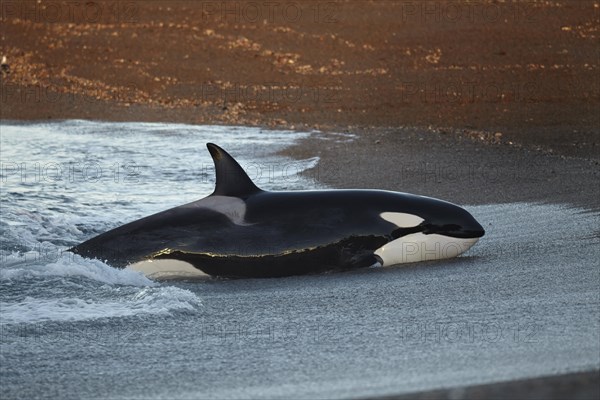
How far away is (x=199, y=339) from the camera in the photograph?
5.87 meters

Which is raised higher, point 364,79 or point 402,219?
point 364,79

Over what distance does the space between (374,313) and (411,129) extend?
10.3 metres

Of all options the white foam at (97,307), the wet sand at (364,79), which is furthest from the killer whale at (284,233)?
the wet sand at (364,79)

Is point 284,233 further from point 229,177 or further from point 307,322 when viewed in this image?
point 307,322

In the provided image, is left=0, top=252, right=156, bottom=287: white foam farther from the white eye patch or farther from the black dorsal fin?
the white eye patch

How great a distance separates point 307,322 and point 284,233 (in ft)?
5.57

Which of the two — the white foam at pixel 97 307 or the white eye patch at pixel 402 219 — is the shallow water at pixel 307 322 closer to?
the white foam at pixel 97 307

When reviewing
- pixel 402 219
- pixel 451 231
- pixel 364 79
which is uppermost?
pixel 364 79

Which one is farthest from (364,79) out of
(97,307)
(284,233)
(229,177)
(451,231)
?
(97,307)

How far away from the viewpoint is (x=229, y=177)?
8.00 meters

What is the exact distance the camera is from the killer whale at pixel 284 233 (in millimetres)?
7797

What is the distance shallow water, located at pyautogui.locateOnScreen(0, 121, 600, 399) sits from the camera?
5.05 m


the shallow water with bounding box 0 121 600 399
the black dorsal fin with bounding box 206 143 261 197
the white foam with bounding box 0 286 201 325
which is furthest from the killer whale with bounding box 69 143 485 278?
the white foam with bounding box 0 286 201 325

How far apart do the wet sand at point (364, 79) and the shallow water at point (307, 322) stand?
2.85 m
